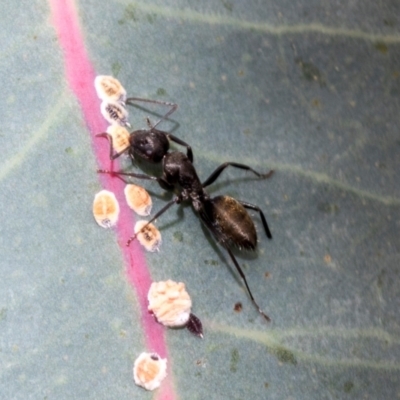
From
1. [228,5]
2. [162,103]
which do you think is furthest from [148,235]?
[228,5]

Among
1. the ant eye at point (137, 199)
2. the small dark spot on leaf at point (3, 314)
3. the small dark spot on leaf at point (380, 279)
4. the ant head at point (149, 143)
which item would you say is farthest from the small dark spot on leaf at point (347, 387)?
the small dark spot on leaf at point (3, 314)

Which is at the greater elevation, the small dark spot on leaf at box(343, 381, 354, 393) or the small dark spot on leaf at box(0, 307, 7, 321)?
the small dark spot on leaf at box(0, 307, 7, 321)

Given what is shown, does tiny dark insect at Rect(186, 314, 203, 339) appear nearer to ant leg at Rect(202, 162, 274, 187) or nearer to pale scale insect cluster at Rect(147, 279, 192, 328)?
pale scale insect cluster at Rect(147, 279, 192, 328)

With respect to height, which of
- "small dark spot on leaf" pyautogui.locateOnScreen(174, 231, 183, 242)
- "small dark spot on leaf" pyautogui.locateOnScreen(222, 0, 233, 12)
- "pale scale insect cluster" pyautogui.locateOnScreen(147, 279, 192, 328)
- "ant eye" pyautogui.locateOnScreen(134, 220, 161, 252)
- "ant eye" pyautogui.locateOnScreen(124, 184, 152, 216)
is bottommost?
"pale scale insect cluster" pyautogui.locateOnScreen(147, 279, 192, 328)

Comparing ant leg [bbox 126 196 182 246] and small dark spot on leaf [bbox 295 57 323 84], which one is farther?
small dark spot on leaf [bbox 295 57 323 84]

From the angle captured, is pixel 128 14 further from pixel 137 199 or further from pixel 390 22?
pixel 390 22

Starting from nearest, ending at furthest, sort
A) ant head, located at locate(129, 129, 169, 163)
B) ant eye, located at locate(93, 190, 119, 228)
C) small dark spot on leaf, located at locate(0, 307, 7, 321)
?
small dark spot on leaf, located at locate(0, 307, 7, 321) < ant eye, located at locate(93, 190, 119, 228) < ant head, located at locate(129, 129, 169, 163)

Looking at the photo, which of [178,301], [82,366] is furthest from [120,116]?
[82,366]

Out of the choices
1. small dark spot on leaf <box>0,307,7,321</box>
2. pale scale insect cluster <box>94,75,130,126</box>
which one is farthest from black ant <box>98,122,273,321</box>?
small dark spot on leaf <box>0,307,7,321</box>
